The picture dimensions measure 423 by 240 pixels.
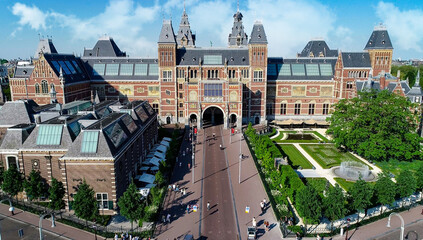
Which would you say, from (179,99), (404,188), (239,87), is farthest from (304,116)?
(404,188)

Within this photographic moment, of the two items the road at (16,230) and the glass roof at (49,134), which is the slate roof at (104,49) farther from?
the road at (16,230)

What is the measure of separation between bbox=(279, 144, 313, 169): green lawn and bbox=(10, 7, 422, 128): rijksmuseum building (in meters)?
18.7

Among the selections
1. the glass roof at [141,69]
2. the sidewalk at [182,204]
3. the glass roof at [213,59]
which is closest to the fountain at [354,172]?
the sidewalk at [182,204]

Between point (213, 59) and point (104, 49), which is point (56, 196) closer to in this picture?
point (213, 59)

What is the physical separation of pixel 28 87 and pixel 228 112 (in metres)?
49.8

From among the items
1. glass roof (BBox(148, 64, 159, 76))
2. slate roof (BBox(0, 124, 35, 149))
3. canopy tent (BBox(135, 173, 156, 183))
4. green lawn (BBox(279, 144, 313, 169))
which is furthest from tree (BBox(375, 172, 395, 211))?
glass roof (BBox(148, 64, 159, 76))

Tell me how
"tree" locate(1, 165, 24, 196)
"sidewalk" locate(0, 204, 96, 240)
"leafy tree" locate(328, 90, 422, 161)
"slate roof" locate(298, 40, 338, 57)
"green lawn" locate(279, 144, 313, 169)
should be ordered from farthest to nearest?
1. "slate roof" locate(298, 40, 338, 57)
2. "green lawn" locate(279, 144, 313, 169)
3. "leafy tree" locate(328, 90, 422, 161)
4. "tree" locate(1, 165, 24, 196)
5. "sidewalk" locate(0, 204, 96, 240)

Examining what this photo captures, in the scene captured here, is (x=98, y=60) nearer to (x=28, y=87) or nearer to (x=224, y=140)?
(x=28, y=87)

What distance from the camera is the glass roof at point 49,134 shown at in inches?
1624

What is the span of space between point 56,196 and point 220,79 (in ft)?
184

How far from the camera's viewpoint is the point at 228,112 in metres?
83.9

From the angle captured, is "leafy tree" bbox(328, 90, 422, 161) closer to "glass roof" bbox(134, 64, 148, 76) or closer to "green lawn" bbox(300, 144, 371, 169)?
"green lawn" bbox(300, 144, 371, 169)

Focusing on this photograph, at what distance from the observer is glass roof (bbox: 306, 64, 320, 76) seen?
301 feet

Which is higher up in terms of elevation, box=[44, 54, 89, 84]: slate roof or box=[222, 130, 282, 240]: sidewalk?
box=[44, 54, 89, 84]: slate roof
